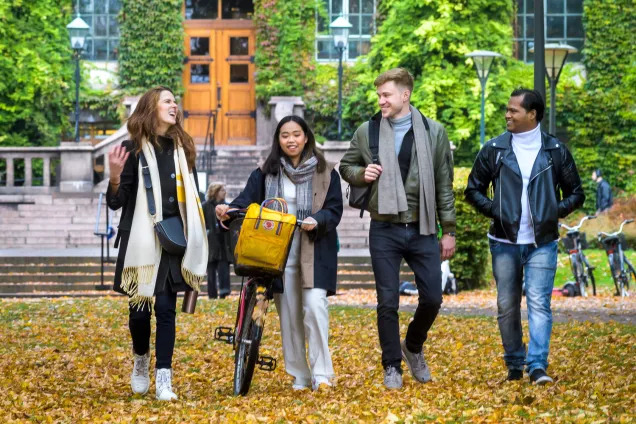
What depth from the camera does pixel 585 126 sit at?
102ft

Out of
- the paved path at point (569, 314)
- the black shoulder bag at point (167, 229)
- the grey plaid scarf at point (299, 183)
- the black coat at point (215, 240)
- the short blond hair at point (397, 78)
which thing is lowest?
the paved path at point (569, 314)

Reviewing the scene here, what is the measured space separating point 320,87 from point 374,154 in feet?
75.5

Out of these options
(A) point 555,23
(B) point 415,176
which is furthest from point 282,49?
(B) point 415,176

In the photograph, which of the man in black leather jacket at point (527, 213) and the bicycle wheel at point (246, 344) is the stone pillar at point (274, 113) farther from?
the bicycle wheel at point (246, 344)

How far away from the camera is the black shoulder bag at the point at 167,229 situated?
7.39 m

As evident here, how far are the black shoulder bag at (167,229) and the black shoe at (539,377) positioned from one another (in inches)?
83.4

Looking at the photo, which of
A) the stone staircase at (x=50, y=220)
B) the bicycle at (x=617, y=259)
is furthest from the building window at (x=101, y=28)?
the bicycle at (x=617, y=259)

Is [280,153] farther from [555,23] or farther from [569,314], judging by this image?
[555,23]

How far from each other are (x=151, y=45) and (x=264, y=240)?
2387 centimetres

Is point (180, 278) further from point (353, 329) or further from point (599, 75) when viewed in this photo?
point (599, 75)

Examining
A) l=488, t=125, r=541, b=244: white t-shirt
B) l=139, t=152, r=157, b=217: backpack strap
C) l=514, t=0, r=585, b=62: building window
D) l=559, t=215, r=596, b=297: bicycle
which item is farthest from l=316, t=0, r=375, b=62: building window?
l=139, t=152, r=157, b=217: backpack strap

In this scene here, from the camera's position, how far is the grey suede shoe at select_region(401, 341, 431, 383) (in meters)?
7.81

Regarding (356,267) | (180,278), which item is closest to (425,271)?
(180,278)

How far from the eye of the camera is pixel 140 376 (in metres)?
7.59
